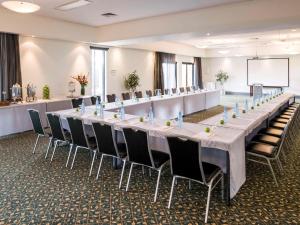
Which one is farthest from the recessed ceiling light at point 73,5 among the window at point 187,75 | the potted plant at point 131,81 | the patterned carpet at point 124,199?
the window at point 187,75

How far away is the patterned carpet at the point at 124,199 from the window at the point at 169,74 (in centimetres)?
985

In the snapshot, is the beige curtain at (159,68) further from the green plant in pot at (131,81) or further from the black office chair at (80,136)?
the black office chair at (80,136)

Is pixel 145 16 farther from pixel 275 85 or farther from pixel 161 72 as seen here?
pixel 275 85

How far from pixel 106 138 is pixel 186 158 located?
Answer: 1322 millimetres

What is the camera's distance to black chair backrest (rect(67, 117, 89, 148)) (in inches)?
161

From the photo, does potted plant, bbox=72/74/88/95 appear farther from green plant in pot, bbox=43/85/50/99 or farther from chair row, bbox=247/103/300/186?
chair row, bbox=247/103/300/186

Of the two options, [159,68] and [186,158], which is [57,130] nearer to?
[186,158]

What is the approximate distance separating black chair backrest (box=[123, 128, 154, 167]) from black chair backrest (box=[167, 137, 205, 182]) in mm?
395

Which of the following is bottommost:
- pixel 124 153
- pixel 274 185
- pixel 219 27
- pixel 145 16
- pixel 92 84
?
pixel 274 185

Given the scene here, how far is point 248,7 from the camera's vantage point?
635cm

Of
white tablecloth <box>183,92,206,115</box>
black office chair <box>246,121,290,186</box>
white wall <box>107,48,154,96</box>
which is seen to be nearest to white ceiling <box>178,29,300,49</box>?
white wall <box>107,48,154,96</box>

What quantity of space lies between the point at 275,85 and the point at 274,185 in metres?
14.4

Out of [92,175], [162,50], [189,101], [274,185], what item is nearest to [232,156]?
[274,185]

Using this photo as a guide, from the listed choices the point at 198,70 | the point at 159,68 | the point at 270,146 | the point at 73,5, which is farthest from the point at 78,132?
the point at 198,70
